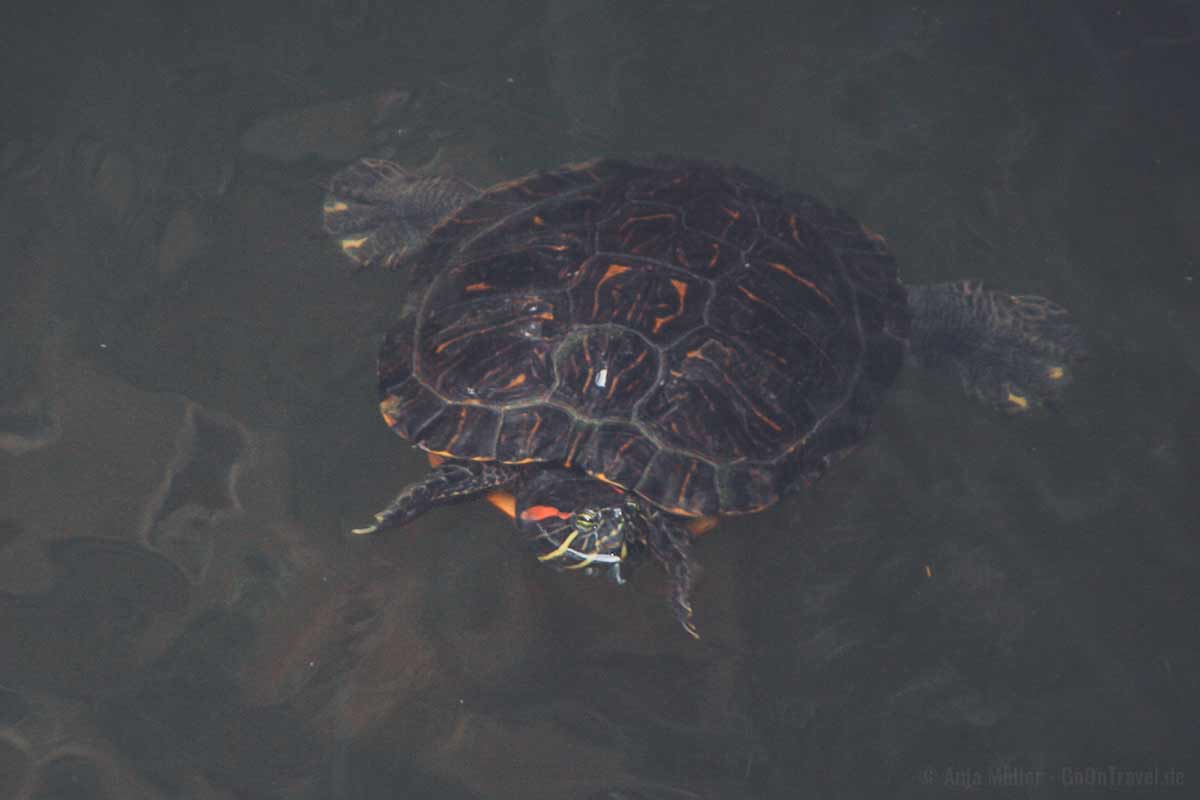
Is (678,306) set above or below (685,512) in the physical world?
above

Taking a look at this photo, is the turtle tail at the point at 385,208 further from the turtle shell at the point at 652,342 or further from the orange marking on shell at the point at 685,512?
the orange marking on shell at the point at 685,512

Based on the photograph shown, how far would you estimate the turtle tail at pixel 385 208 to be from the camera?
474cm

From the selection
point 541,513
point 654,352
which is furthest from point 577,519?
point 654,352

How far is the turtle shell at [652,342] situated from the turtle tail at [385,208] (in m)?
0.40

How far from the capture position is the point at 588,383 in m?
3.63

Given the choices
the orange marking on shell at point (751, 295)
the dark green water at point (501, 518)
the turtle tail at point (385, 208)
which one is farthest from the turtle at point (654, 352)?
the dark green water at point (501, 518)

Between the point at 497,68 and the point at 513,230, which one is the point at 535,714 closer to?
the point at 513,230

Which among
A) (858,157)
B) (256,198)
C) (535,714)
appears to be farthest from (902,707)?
(256,198)

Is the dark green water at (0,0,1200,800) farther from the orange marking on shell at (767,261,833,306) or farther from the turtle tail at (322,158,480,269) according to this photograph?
the orange marking on shell at (767,261,833,306)

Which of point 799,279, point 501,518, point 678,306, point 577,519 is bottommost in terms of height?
point 501,518

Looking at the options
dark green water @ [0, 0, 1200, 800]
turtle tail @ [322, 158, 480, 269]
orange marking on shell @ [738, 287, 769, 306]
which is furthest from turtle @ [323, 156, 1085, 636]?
dark green water @ [0, 0, 1200, 800]

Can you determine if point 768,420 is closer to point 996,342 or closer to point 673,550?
point 673,550

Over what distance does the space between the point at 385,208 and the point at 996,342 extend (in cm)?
319

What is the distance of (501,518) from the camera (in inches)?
160
